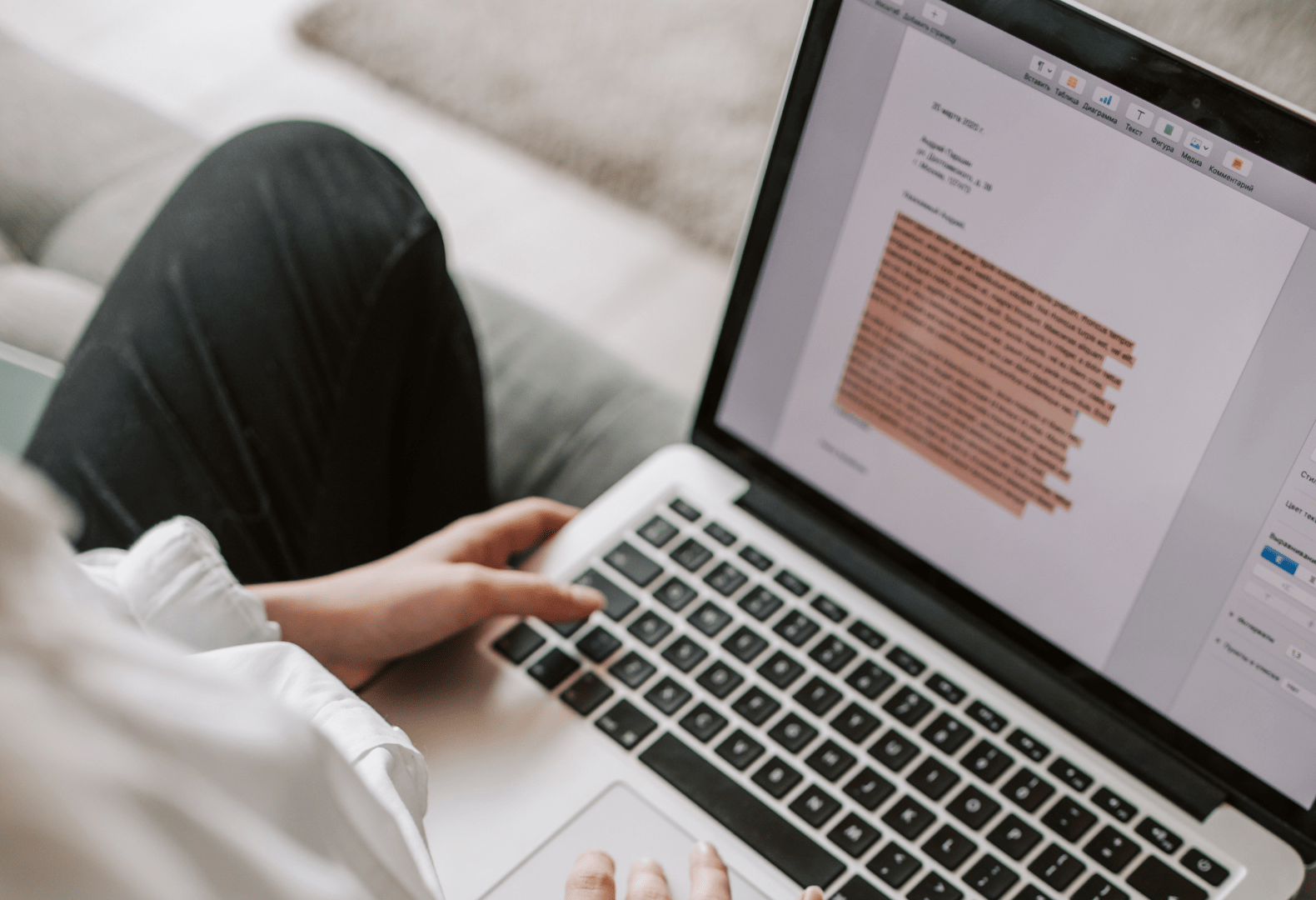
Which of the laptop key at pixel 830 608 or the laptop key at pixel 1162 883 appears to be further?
the laptop key at pixel 830 608

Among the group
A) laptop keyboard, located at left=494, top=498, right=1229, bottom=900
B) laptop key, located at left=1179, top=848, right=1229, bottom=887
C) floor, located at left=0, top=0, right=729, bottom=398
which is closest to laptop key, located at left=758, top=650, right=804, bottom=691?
laptop keyboard, located at left=494, top=498, right=1229, bottom=900

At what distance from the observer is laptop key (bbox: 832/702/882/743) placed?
58cm

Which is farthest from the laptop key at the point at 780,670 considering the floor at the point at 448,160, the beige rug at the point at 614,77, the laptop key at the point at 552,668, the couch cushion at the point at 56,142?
the beige rug at the point at 614,77

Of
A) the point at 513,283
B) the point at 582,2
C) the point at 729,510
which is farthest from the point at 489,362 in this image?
the point at 582,2

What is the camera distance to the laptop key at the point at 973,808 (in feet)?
1.81

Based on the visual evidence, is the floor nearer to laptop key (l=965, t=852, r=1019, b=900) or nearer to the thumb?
the thumb

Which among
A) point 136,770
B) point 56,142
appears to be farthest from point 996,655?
point 56,142

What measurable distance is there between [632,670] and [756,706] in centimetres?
7

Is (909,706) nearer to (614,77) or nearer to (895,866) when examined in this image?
(895,866)

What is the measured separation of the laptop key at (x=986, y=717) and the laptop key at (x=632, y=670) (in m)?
0.17

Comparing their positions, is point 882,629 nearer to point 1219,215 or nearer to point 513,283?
point 1219,215

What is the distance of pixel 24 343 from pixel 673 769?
564mm

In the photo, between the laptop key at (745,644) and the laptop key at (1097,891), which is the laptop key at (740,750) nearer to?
the laptop key at (745,644)

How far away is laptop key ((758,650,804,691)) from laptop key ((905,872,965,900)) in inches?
4.7
